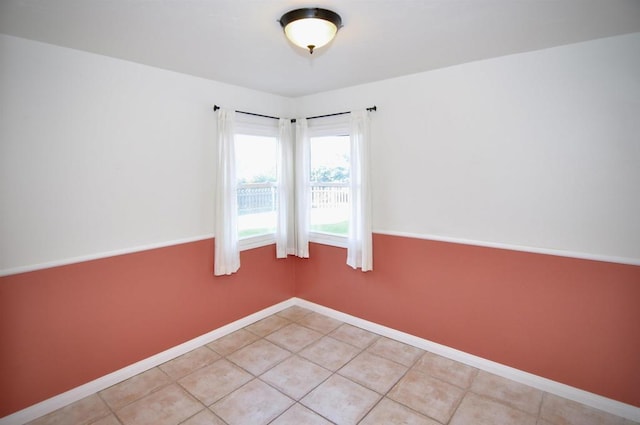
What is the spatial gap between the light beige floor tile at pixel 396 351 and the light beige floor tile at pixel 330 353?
208 mm

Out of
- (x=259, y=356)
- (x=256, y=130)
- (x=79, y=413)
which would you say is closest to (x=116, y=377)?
(x=79, y=413)

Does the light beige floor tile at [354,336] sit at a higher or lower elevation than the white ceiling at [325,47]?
lower

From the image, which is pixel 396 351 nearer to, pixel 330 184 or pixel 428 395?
pixel 428 395

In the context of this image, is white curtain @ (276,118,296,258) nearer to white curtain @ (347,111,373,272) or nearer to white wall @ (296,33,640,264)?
white curtain @ (347,111,373,272)

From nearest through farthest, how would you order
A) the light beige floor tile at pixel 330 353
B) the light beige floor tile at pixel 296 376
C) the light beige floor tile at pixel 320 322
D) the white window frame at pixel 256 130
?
the light beige floor tile at pixel 296 376 < the light beige floor tile at pixel 330 353 < the white window frame at pixel 256 130 < the light beige floor tile at pixel 320 322

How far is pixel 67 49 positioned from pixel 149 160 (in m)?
0.93

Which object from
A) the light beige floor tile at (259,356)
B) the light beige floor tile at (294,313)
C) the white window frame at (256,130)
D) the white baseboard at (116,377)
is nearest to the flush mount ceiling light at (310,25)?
the white window frame at (256,130)

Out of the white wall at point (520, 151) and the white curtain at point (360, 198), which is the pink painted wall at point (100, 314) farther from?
the white wall at point (520, 151)

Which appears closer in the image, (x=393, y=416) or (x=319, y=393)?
(x=393, y=416)

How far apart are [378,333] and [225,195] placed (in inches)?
84.7

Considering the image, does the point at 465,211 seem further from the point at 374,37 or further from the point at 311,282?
the point at 311,282

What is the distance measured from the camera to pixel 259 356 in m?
3.04

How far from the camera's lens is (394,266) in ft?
10.7

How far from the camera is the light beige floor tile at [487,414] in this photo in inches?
86.9
